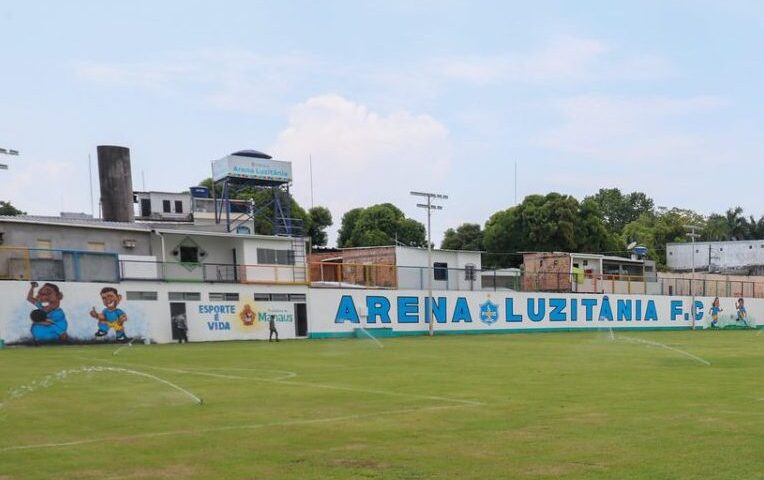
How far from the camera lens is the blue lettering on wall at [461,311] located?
55.2 m

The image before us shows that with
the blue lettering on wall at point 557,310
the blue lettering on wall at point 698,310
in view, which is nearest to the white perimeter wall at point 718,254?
the blue lettering on wall at point 698,310

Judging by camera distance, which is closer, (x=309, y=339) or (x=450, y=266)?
(x=309, y=339)

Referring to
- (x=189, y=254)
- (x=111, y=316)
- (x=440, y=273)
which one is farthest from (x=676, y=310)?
(x=111, y=316)

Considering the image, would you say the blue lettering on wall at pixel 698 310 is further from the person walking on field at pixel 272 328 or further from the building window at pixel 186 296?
the building window at pixel 186 296

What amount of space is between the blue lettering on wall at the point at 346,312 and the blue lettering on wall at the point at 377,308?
3.67 ft

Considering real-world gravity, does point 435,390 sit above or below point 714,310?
above

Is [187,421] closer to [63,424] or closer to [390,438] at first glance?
[63,424]

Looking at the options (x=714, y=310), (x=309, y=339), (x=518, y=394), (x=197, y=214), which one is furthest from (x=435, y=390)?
(x=714, y=310)

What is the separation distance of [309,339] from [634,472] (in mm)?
38301

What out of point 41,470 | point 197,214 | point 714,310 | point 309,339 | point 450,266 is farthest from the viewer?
point 714,310

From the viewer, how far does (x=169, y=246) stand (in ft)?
155

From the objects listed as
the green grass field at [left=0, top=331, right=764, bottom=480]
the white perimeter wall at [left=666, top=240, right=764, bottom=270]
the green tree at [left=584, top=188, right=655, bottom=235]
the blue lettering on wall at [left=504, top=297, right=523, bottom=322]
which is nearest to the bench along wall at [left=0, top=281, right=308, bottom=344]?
the green grass field at [left=0, top=331, right=764, bottom=480]

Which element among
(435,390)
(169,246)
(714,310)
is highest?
(169,246)

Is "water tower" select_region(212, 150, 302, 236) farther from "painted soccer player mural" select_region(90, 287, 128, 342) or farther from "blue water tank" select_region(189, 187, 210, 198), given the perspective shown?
"painted soccer player mural" select_region(90, 287, 128, 342)
